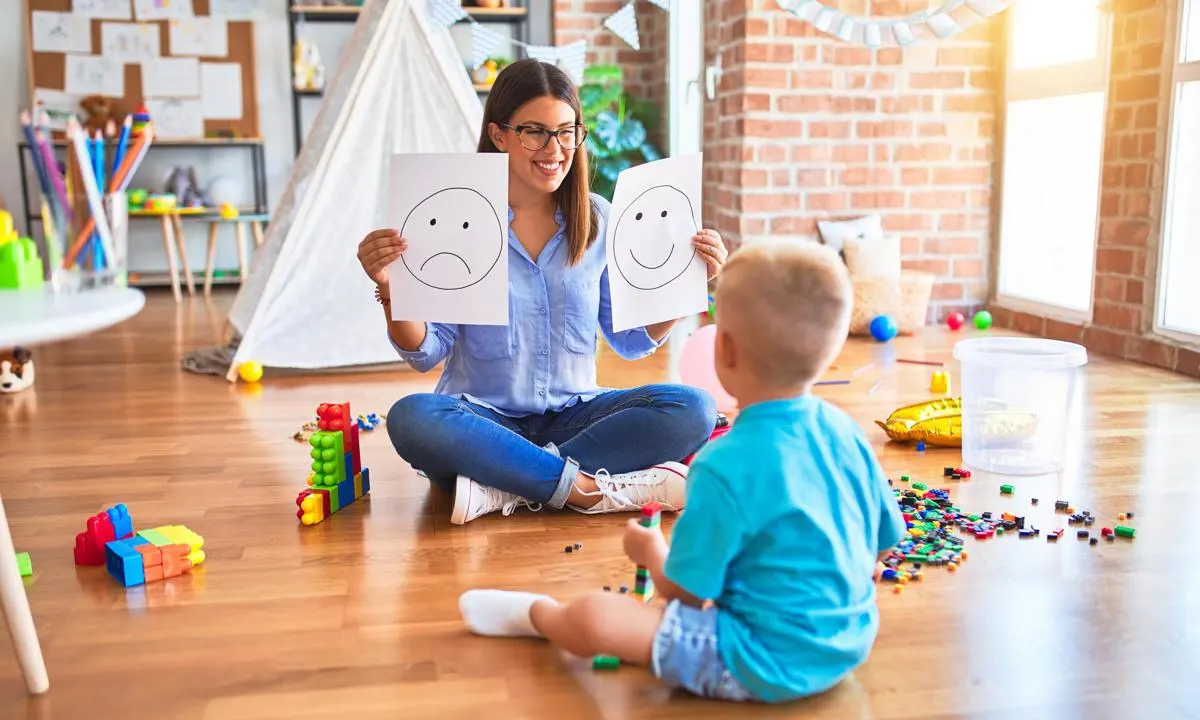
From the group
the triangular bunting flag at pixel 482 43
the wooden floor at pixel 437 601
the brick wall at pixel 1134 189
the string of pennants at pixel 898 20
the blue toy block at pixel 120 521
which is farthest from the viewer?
the triangular bunting flag at pixel 482 43

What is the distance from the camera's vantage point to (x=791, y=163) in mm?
3883

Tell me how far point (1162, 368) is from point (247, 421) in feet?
8.10

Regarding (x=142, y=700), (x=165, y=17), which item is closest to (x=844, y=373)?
(x=142, y=700)

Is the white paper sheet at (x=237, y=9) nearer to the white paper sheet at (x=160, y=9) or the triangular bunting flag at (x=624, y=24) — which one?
the white paper sheet at (x=160, y=9)

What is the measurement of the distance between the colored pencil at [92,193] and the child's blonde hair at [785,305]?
60cm

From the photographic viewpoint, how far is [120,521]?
1.60 meters

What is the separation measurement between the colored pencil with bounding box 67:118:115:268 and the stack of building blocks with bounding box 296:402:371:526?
799 mm

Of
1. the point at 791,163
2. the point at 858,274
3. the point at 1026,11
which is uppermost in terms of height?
the point at 1026,11

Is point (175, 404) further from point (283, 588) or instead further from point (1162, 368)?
point (1162, 368)

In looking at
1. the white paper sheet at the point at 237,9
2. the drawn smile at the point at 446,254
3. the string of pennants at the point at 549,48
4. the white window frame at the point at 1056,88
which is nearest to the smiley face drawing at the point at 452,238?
the drawn smile at the point at 446,254

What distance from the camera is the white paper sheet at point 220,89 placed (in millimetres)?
5316

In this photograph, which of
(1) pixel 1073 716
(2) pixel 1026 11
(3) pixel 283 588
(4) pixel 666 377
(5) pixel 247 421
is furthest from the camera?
(2) pixel 1026 11

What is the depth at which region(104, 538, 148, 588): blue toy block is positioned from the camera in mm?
1492

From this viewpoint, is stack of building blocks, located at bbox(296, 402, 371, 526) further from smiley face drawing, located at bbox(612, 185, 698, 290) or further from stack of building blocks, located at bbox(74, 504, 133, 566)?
smiley face drawing, located at bbox(612, 185, 698, 290)
